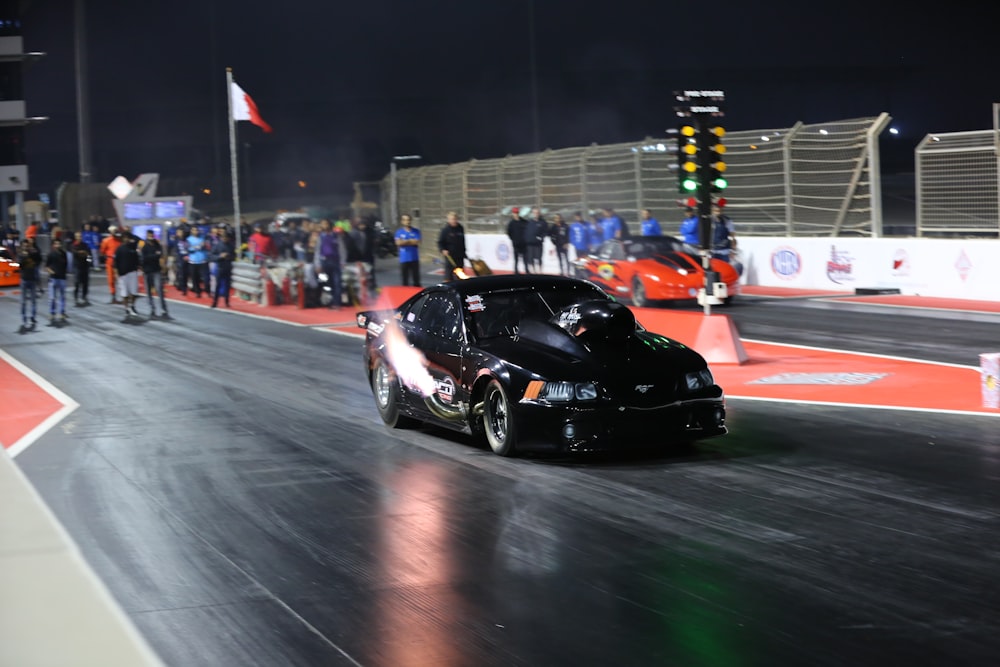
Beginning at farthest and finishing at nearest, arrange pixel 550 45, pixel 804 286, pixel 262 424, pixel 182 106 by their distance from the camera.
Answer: pixel 182 106, pixel 550 45, pixel 804 286, pixel 262 424

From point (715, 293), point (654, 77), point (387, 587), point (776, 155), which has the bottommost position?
point (387, 587)

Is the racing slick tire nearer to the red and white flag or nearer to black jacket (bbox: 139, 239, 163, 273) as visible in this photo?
black jacket (bbox: 139, 239, 163, 273)

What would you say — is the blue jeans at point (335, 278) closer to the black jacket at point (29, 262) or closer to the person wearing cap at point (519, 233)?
the black jacket at point (29, 262)

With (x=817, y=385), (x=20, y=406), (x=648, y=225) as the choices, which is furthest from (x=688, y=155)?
(x=648, y=225)

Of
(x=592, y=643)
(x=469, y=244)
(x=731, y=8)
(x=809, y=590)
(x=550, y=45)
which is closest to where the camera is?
(x=592, y=643)

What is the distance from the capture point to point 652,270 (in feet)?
78.3

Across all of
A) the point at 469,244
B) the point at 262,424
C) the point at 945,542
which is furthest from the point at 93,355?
the point at 469,244

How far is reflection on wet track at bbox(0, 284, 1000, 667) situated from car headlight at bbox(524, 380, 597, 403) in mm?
544

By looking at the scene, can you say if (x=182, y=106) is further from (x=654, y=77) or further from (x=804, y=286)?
(x=804, y=286)

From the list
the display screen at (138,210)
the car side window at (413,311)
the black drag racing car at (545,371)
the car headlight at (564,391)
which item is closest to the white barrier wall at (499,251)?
the display screen at (138,210)

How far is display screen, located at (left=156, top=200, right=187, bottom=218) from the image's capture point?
42938 mm

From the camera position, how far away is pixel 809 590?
A: 591cm

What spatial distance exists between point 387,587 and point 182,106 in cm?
6341

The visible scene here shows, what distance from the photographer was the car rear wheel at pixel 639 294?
78.6 feet
